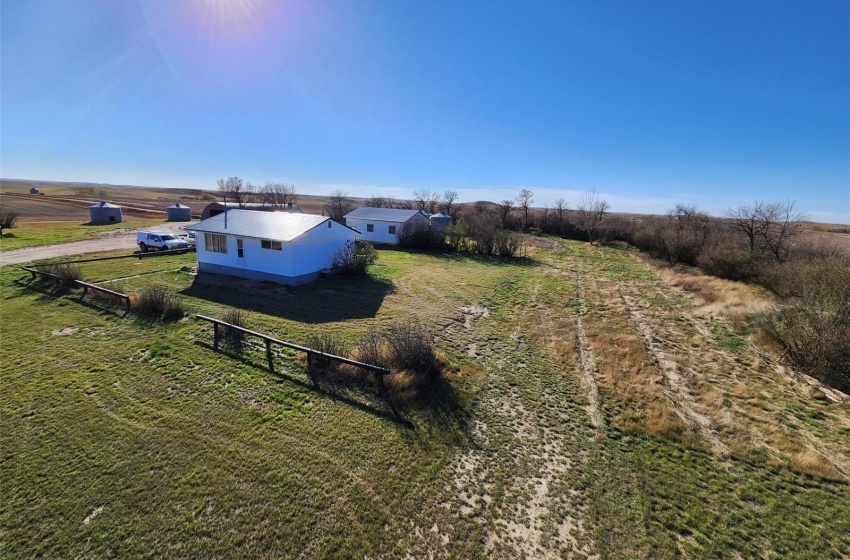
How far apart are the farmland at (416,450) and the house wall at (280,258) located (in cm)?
563

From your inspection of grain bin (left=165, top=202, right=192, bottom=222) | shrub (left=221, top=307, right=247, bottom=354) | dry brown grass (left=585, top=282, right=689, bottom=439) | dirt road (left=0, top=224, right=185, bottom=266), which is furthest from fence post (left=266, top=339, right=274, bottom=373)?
grain bin (left=165, top=202, right=192, bottom=222)

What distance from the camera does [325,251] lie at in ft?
70.6

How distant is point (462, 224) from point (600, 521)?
104 ft

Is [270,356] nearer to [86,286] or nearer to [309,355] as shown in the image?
[309,355]

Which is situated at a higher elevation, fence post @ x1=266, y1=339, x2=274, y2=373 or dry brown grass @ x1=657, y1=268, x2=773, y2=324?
dry brown grass @ x1=657, y1=268, x2=773, y2=324

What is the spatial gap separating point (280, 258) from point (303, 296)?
10.7ft

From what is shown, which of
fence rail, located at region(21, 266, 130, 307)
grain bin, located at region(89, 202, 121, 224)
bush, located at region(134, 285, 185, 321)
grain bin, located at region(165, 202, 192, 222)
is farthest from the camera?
grain bin, located at region(165, 202, 192, 222)

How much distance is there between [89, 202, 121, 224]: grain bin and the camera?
44531 millimetres

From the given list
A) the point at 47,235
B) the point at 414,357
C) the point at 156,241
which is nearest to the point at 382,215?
the point at 156,241

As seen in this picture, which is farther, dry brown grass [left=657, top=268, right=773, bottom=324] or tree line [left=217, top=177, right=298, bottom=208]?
tree line [left=217, top=177, right=298, bottom=208]

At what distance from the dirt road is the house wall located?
12027 mm

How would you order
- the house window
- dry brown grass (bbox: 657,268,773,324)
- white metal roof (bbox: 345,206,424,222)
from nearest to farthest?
dry brown grass (bbox: 657,268,773,324) → the house window → white metal roof (bbox: 345,206,424,222)

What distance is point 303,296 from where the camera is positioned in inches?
687

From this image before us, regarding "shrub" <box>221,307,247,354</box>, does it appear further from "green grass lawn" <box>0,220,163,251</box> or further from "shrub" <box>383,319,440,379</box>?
"green grass lawn" <box>0,220,163,251</box>
